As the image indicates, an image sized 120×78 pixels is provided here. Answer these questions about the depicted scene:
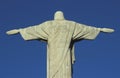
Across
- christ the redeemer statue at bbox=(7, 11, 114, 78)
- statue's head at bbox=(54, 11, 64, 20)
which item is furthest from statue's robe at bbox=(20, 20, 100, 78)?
statue's head at bbox=(54, 11, 64, 20)

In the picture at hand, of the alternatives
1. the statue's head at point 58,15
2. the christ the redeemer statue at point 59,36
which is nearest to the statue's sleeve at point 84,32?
the christ the redeemer statue at point 59,36

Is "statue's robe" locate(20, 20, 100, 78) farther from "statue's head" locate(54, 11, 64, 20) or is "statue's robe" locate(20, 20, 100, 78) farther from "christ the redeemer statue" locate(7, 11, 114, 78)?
"statue's head" locate(54, 11, 64, 20)

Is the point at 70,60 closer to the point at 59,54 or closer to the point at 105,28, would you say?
the point at 59,54

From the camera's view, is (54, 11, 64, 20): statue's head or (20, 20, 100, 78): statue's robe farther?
(54, 11, 64, 20): statue's head

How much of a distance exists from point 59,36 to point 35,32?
143 centimetres

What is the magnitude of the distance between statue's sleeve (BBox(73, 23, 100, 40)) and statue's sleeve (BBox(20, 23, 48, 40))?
1.69 metres

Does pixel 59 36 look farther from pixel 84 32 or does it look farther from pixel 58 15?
pixel 84 32

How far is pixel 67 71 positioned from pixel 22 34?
3.42 metres

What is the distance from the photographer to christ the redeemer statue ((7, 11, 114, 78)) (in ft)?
95.7

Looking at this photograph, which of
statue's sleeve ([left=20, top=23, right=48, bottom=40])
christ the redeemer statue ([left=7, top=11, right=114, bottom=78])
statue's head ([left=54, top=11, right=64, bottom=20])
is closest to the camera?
christ the redeemer statue ([left=7, top=11, right=114, bottom=78])

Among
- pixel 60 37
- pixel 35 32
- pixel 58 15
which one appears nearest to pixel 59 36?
pixel 60 37

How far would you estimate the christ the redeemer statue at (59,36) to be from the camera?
2916cm

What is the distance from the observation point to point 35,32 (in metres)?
30.2

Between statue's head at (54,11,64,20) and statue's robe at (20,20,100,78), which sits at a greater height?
statue's head at (54,11,64,20)
